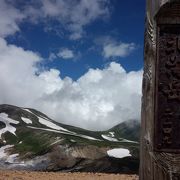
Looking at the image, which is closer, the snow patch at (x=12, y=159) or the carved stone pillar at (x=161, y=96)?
the carved stone pillar at (x=161, y=96)

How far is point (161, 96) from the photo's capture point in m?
7.56

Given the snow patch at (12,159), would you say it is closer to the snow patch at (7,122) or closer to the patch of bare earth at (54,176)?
the snow patch at (7,122)

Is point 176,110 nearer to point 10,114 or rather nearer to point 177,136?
point 177,136

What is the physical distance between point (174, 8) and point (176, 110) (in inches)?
66.6

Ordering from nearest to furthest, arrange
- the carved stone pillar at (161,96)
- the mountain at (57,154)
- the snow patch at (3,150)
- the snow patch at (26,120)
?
the carved stone pillar at (161,96) < the mountain at (57,154) < the snow patch at (3,150) < the snow patch at (26,120)

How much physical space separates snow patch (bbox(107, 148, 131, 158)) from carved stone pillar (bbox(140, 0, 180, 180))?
128 metres

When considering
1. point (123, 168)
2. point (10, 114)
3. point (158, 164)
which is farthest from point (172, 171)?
point (10, 114)

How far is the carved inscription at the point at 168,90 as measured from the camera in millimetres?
7461

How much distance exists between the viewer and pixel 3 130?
169000 millimetres

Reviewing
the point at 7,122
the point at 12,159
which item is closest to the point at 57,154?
the point at 12,159

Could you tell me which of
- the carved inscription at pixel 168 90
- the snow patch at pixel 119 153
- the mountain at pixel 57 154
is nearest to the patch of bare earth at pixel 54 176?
the carved inscription at pixel 168 90

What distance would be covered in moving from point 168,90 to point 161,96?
0.15m

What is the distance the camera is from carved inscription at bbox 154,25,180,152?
7.46 m

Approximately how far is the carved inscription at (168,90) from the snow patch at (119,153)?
128123mm
